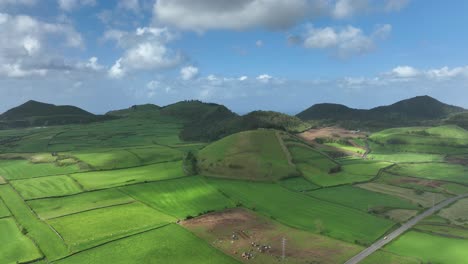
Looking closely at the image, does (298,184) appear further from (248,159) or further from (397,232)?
(397,232)

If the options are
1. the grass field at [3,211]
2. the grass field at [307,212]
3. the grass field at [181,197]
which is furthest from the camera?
the grass field at [181,197]

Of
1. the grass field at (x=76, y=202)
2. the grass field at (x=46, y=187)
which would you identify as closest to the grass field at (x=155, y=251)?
the grass field at (x=76, y=202)

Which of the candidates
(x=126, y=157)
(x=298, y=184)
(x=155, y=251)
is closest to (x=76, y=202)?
(x=155, y=251)

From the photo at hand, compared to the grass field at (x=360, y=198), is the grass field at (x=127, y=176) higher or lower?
higher

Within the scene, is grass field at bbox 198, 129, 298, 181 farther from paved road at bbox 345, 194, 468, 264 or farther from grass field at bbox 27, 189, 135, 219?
paved road at bbox 345, 194, 468, 264

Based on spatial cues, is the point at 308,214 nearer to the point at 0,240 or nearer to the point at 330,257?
the point at 330,257

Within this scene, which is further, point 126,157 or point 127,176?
point 126,157

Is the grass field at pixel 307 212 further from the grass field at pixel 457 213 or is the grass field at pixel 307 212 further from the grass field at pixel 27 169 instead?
the grass field at pixel 27 169
